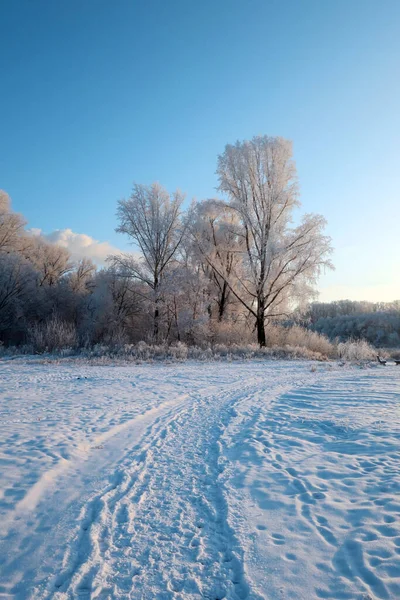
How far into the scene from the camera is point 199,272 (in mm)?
23562

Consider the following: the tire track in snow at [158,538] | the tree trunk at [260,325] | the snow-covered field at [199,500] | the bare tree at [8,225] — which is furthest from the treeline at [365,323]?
the tire track in snow at [158,538]

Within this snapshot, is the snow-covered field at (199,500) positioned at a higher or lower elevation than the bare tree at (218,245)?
lower

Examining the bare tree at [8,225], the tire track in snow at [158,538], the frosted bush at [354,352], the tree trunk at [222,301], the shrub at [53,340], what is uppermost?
the bare tree at [8,225]

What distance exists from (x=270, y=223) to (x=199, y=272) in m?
5.70

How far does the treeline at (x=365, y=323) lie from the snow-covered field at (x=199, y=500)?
49031 millimetres

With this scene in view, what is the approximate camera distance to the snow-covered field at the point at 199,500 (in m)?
2.43

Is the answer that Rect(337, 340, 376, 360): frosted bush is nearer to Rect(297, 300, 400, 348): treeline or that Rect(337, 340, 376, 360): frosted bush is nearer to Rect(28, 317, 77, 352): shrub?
Rect(28, 317, 77, 352): shrub

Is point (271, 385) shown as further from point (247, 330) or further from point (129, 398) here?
point (247, 330)

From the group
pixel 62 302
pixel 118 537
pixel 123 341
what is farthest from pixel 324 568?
pixel 62 302

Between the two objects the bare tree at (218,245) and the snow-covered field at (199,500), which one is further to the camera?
the bare tree at (218,245)

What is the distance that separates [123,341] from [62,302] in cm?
1002

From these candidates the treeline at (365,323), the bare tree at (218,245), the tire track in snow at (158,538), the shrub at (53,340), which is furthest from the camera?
the treeline at (365,323)

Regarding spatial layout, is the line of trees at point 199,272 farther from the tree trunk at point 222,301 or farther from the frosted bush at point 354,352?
the frosted bush at point 354,352

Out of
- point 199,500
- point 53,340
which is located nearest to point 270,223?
point 53,340
